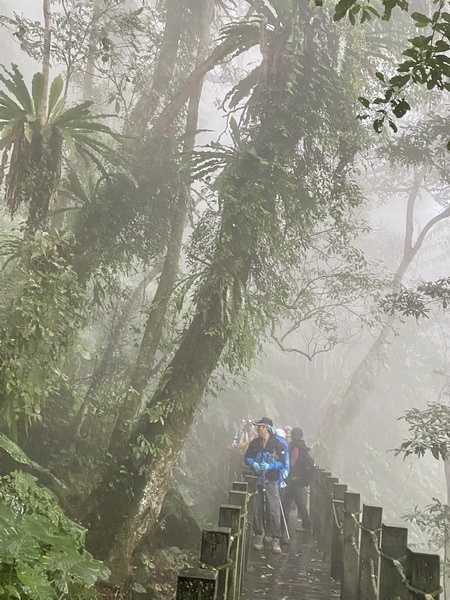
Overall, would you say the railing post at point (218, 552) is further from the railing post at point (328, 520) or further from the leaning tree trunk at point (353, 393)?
the leaning tree trunk at point (353, 393)

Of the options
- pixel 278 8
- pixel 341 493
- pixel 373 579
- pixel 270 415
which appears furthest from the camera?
pixel 270 415

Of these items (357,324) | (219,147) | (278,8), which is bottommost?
(219,147)

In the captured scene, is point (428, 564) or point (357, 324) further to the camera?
point (357, 324)

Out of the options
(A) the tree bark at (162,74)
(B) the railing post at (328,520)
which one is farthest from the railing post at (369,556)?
(A) the tree bark at (162,74)

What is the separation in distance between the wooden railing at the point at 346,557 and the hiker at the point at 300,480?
2.74 feet

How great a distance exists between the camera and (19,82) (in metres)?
5.58

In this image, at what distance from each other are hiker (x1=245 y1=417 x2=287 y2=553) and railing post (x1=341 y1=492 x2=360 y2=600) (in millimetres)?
1607

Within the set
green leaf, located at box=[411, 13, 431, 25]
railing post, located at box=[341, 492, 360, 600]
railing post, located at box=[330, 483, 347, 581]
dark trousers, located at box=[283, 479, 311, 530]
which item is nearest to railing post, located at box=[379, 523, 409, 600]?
railing post, located at box=[341, 492, 360, 600]

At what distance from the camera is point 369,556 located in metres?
4.57

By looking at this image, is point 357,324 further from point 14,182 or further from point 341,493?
point 14,182

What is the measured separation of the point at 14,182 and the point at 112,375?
4.42 metres

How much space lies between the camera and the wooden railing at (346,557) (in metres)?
2.95

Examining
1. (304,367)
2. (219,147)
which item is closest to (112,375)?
(219,147)

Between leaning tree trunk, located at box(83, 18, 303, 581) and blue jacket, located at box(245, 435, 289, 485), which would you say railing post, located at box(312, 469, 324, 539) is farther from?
leaning tree trunk, located at box(83, 18, 303, 581)
